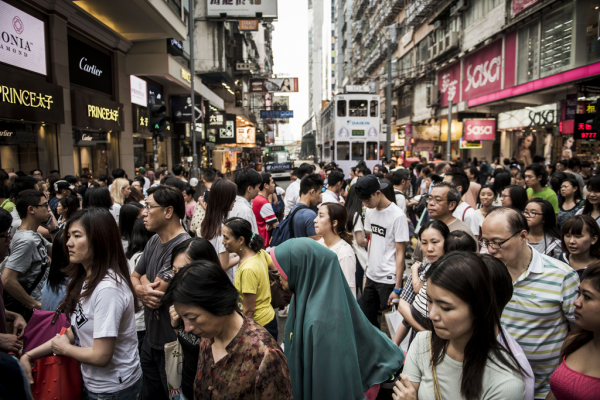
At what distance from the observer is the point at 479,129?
20.9 meters

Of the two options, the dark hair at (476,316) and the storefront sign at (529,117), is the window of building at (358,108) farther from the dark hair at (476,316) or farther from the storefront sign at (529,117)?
the dark hair at (476,316)

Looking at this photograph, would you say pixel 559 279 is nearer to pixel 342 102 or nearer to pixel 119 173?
pixel 119 173

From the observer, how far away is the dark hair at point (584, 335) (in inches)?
76.3

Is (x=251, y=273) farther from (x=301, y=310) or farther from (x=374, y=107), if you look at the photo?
(x=374, y=107)

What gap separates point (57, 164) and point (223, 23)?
21484 mm

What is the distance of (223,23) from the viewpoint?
29344 mm

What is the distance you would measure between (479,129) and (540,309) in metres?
20.6

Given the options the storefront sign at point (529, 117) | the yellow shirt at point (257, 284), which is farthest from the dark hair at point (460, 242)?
the storefront sign at point (529, 117)

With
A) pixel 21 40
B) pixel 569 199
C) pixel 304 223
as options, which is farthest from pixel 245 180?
pixel 21 40

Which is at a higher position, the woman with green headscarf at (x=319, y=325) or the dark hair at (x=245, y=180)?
the dark hair at (x=245, y=180)

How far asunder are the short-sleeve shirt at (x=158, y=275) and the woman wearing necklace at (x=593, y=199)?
5.01 m

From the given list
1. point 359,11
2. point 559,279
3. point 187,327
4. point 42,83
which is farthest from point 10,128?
point 359,11

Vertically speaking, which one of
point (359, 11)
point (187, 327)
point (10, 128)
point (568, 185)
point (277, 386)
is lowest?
point (277, 386)

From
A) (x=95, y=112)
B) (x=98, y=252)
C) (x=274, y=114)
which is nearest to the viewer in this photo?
(x=98, y=252)
